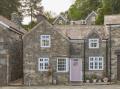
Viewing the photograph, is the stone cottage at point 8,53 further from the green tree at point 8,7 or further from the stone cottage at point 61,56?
the green tree at point 8,7

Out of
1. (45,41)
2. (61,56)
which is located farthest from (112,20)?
(45,41)

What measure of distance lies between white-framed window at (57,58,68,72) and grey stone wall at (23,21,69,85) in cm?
31

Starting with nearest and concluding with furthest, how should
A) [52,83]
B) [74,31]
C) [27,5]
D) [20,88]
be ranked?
[20,88] < [52,83] < [74,31] < [27,5]

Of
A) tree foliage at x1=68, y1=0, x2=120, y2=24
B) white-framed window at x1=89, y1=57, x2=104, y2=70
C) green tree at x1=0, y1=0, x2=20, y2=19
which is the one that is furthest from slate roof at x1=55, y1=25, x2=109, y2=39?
green tree at x1=0, y1=0, x2=20, y2=19

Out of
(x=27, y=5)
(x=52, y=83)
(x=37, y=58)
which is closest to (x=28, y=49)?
(x=37, y=58)

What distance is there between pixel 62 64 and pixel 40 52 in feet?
8.12

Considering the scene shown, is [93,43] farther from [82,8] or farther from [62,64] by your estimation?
[82,8]

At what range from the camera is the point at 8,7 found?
81688 mm

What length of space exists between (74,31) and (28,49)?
222 inches

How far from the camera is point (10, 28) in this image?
145 ft

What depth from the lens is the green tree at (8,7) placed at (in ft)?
263

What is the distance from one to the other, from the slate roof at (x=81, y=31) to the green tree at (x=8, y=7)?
35702 millimetres

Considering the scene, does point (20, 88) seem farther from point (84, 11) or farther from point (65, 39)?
point (84, 11)

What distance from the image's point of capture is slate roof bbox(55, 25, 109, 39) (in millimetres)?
44031
